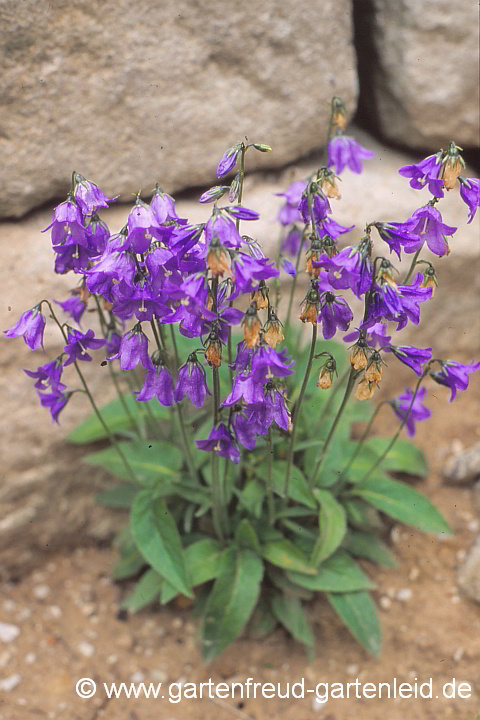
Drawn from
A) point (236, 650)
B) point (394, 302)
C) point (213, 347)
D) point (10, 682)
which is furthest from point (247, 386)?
point (10, 682)

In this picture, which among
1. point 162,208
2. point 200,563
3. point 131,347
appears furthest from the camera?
point 200,563

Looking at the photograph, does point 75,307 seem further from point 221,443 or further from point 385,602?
point 385,602

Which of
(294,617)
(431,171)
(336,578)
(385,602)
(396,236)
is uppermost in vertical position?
(431,171)

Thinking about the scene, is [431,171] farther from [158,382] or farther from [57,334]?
[57,334]

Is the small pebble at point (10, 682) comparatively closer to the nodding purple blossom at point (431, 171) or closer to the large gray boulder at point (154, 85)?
the large gray boulder at point (154, 85)

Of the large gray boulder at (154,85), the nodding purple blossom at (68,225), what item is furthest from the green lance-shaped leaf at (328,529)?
the large gray boulder at (154,85)

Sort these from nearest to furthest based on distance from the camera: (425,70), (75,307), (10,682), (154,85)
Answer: (75,307)
(10,682)
(154,85)
(425,70)

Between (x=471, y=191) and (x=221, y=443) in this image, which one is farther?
(x=221, y=443)

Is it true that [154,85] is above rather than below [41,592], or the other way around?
above

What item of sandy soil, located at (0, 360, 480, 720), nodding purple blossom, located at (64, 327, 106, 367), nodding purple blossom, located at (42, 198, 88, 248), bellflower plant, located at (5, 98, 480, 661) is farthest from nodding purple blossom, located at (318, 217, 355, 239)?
sandy soil, located at (0, 360, 480, 720)
